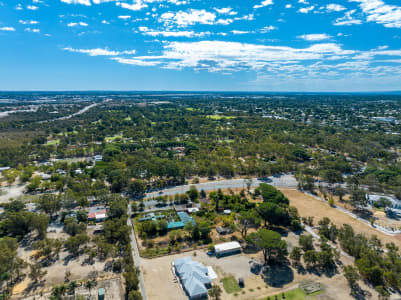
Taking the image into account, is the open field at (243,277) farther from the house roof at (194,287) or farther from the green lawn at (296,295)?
the house roof at (194,287)

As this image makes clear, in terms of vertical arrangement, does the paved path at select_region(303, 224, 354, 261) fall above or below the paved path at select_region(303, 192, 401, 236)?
below

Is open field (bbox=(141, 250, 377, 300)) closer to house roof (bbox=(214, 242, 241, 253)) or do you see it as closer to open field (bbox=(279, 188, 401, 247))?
house roof (bbox=(214, 242, 241, 253))

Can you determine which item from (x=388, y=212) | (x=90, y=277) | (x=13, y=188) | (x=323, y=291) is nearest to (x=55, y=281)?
(x=90, y=277)

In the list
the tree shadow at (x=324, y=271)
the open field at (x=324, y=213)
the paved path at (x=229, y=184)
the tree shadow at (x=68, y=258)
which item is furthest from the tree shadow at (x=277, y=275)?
the paved path at (x=229, y=184)

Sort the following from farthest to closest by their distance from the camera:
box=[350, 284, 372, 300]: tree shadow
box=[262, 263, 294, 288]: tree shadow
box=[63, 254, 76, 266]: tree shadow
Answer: box=[63, 254, 76, 266]: tree shadow
box=[262, 263, 294, 288]: tree shadow
box=[350, 284, 372, 300]: tree shadow

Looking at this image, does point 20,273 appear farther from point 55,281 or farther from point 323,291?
point 323,291

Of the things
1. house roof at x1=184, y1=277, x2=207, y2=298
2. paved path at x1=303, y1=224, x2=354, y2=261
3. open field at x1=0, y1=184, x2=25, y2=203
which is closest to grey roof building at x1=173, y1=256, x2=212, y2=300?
house roof at x1=184, y1=277, x2=207, y2=298

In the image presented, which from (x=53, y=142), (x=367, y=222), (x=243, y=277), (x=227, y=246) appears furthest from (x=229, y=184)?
(x=53, y=142)
